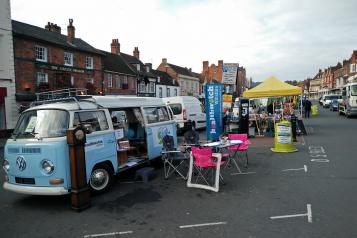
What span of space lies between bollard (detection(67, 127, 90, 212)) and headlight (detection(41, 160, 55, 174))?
1.25ft

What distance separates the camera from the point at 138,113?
8.98 meters

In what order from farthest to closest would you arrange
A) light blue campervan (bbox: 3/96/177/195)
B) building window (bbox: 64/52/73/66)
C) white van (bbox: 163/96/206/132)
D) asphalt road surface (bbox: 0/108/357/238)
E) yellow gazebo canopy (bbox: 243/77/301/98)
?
building window (bbox: 64/52/73/66) < white van (bbox: 163/96/206/132) < yellow gazebo canopy (bbox: 243/77/301/98) < light blue campervan (bbox: 3/96/177/195) < asphalt road surface (bbox: 0/108/357/238)

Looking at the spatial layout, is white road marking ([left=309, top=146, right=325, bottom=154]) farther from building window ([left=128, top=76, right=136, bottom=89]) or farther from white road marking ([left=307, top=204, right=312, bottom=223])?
building window ([left=128, top=76, right=136, bottom=89])

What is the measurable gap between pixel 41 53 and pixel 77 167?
793 inches

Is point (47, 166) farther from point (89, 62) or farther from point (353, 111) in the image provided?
point (353, 111)

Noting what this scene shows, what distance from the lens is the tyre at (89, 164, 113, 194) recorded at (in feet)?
21.7

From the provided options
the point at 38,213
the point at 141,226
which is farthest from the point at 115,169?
the point at 141,226

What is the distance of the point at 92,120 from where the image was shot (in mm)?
6742

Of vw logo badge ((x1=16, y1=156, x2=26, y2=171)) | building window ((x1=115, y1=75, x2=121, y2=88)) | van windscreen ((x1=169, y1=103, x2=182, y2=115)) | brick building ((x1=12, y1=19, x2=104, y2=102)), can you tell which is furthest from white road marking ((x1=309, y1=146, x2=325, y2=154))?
building window ((x1=115, y1=75, x2=121, y2=88))

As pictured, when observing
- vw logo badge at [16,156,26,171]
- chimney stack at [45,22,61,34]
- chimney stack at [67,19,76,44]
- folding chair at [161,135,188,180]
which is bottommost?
folding chair at [161,135,188,180]

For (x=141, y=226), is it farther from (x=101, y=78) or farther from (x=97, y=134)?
(x=101, y=78)

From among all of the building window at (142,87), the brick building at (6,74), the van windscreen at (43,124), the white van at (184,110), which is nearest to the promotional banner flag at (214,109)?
the white van at (184,110)

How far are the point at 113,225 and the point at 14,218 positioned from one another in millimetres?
2020

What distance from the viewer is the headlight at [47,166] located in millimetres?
5715
